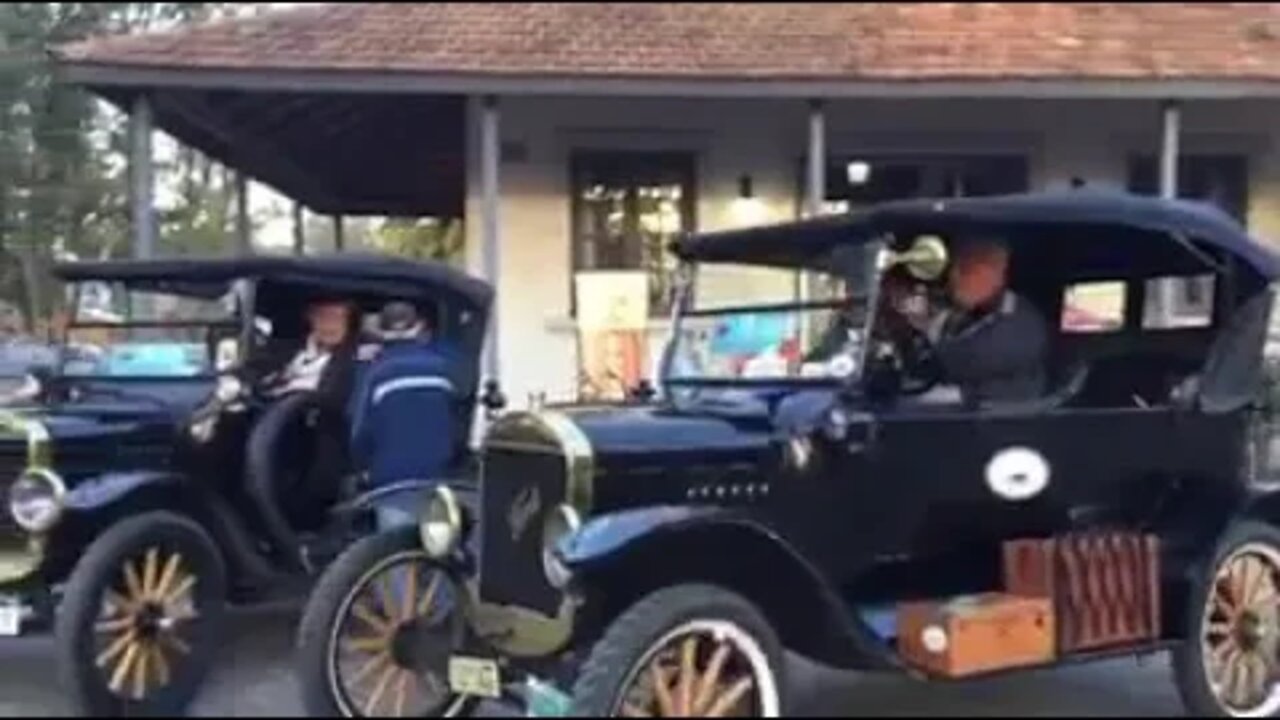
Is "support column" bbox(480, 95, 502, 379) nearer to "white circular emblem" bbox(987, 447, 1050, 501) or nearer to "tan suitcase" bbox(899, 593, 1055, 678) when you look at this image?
"white circular emblem" bbox(987, 447, 1050, 501)

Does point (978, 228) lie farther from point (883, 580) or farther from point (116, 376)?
point (116, 376)

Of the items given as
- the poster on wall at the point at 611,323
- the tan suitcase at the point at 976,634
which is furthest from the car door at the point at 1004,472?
the poster on wall at the point at 611,323

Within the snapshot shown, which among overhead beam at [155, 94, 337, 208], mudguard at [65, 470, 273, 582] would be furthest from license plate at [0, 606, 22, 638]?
overhead beam at [155, 94, 337, 208]

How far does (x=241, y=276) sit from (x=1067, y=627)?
3721 mm

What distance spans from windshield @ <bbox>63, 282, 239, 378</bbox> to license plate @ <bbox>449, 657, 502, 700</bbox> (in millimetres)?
2690

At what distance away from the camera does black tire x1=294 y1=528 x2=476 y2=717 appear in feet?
22.3

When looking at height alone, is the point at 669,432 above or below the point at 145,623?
above

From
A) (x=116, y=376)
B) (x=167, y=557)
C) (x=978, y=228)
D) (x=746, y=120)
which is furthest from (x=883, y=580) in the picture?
(x=746, y=120)

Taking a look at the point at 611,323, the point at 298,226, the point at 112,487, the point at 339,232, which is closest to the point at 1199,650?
the point at 112,487

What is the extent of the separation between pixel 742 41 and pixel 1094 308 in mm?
8811

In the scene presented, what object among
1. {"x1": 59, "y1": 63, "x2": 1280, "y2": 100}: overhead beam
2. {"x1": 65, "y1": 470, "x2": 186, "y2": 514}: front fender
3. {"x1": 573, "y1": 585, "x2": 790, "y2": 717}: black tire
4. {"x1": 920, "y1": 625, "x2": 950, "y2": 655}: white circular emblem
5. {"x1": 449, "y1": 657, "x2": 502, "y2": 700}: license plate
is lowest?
{"x1": 449, "y1": 657, "x2": 502, "y2": 700}: license plate

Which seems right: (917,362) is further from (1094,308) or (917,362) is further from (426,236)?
(426,236)

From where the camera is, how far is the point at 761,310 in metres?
7.38

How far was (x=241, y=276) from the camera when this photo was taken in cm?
871
